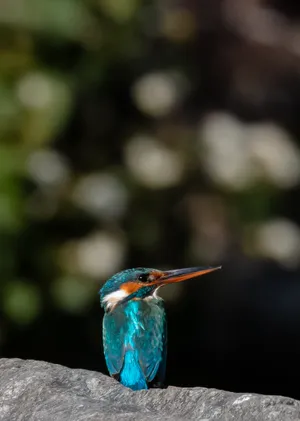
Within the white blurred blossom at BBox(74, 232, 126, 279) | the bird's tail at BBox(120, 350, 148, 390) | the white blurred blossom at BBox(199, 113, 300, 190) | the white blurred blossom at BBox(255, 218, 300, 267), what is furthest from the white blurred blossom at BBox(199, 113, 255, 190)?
the bird's tail at BBox(120, 350, 148, 390)

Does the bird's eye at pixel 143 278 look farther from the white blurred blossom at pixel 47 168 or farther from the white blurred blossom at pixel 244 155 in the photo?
the white blurred blossom at pixel 244 155

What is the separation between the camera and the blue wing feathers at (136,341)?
300cm

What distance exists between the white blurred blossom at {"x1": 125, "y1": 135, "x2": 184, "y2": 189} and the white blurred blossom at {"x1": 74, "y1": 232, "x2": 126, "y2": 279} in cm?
33

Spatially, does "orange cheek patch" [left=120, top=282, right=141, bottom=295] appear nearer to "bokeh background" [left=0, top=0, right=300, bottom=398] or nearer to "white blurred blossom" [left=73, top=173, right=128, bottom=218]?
"bokeh background" [left=0, top=0, right=300, bottom=398]

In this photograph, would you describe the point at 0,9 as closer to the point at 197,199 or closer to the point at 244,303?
the point at 197,199

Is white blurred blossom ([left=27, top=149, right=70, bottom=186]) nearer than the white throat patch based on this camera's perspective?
No

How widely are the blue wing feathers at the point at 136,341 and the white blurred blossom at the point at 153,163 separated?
6.75ft

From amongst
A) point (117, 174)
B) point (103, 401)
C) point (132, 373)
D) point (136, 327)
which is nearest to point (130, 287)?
point (136, 327)

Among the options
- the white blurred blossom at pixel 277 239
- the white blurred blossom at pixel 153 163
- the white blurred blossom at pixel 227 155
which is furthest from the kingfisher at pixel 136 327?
the white blurred blossom at pixel 277 239

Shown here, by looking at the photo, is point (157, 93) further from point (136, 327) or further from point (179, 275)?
point (136, 327)

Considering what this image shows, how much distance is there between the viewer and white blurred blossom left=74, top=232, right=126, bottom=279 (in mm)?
5062

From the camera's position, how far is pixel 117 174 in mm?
5191

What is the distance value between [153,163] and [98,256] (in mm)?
509

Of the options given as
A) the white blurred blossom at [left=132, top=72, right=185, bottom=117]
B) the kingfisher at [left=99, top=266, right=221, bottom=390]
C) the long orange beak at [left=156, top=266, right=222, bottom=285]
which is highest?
the white blurred blossom at [left=132, top=72, right=185, bottom=117]
